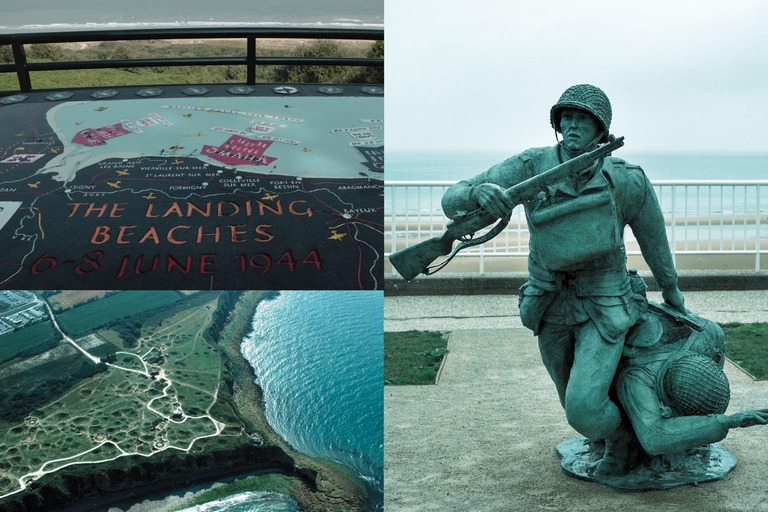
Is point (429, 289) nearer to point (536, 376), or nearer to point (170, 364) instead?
point (536, 376)

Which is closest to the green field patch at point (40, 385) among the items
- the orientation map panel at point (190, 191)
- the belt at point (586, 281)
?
the orientation map panel at point (190, 191)

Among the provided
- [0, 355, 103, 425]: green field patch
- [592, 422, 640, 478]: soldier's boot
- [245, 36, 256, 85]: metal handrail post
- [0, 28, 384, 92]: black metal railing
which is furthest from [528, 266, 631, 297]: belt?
[245, 36, 256, 85]: metal handrail post

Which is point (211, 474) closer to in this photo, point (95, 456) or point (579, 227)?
point (95, 456)

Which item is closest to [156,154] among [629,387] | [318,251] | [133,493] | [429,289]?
[318,251]

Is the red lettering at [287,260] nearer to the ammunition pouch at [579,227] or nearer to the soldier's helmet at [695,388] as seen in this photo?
the ammunition pouch at [579,227]

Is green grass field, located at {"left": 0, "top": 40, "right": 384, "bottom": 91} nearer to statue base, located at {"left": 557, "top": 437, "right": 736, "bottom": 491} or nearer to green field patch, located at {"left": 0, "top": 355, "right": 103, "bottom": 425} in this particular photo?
green field patch, located at {"left": 0, "top": 355, "right": 103, "bottom": 425}

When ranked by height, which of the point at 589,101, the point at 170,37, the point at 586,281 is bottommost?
the point at 586,281

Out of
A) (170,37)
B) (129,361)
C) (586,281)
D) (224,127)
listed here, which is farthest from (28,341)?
(170,37)
